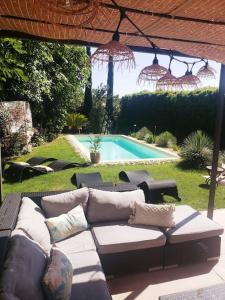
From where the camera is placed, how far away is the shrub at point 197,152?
9930mm

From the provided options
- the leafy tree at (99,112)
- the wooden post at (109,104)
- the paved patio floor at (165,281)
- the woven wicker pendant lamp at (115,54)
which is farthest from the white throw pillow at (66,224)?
the wooden post at (109,104)

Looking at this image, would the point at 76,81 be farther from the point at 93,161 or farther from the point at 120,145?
the point at 93,161

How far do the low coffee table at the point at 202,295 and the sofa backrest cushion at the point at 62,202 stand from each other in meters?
1.99

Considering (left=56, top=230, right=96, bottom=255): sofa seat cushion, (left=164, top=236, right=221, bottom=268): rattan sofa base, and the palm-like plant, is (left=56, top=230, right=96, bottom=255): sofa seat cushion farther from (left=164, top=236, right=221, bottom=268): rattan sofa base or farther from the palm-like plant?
the palm-like plant

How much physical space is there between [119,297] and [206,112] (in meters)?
11.4

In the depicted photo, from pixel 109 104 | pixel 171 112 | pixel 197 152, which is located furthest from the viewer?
pixel 109 104

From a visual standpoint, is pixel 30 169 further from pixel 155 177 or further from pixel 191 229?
pixel 191 229

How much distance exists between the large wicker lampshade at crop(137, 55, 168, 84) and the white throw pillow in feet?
7.29

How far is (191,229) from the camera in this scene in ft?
13.4

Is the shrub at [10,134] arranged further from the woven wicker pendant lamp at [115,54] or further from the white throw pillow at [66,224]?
the woven wicker pendant lamp at [115,54]

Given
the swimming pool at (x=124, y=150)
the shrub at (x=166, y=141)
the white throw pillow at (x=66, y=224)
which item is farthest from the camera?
the shrub at (x=166, y=141)

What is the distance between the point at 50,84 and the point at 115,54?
501 inches

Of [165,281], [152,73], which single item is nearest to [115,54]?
[152,73]

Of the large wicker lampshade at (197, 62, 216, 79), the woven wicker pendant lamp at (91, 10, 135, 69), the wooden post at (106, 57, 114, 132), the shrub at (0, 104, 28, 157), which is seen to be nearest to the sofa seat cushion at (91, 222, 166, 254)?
the large wicker lampshade at (197, 62, 216, 79)
